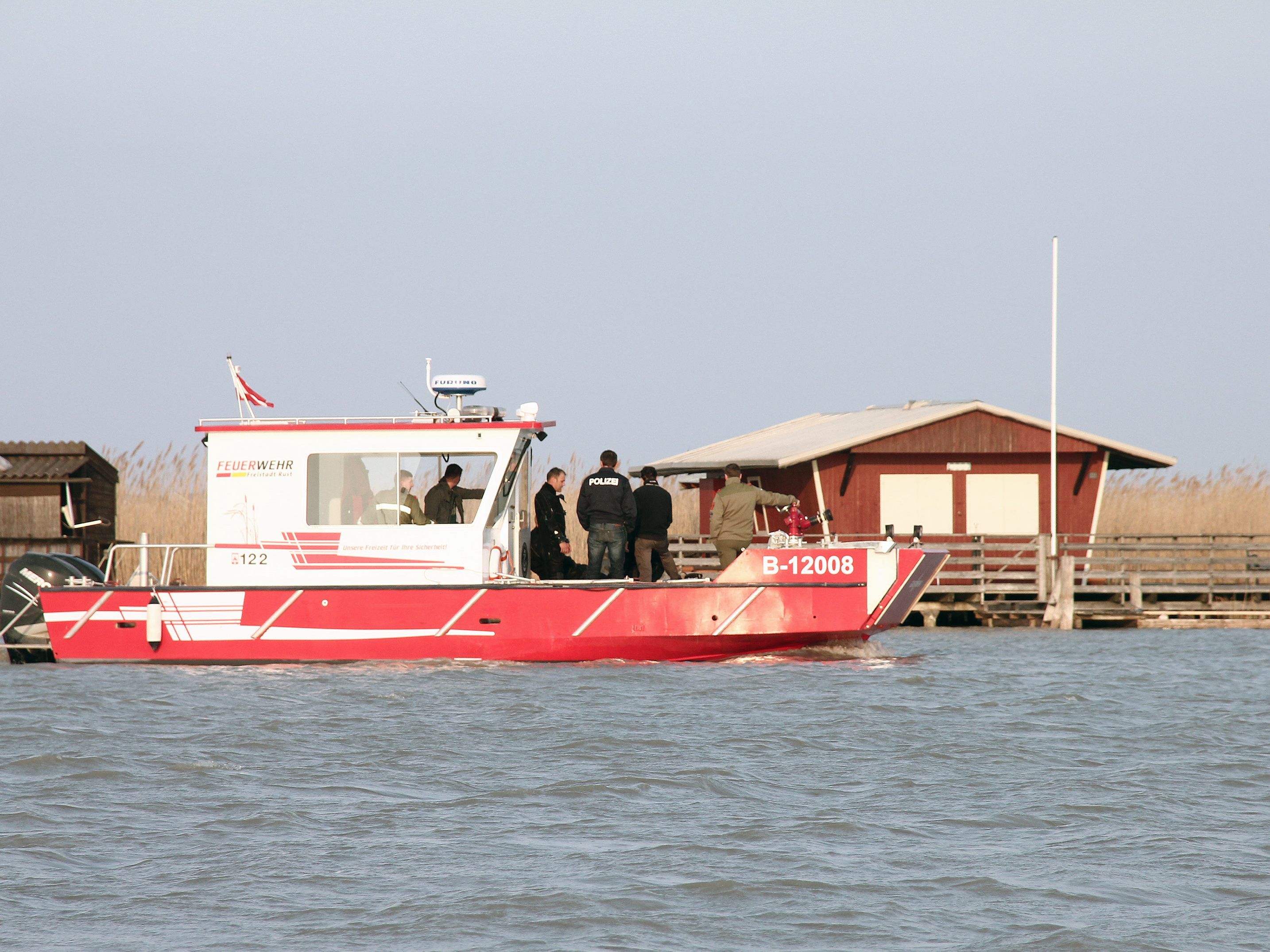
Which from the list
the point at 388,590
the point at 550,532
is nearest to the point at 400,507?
the point at 388,590

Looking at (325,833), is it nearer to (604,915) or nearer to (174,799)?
(174,799)

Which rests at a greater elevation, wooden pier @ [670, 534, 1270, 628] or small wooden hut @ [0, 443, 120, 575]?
small wooden hut @ [0, 443, 120, 575]

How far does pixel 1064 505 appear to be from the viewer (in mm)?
24234

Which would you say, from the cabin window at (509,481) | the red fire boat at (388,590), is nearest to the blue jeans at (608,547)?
the red fire boat at (388,590)

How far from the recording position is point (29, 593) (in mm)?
14297

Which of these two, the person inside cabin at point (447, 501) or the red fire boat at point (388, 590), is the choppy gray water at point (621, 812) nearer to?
the red fire boat at point (388, 590)

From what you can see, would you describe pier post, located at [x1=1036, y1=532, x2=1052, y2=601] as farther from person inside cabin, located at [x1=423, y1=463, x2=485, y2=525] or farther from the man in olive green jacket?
person inside cabin, located at [x1=423, y1=463, x2=485, y2=525]

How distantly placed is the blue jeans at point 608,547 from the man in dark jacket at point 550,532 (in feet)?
0.89

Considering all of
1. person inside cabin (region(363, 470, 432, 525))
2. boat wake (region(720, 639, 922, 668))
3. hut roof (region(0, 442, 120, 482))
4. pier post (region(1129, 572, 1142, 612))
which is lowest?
boat wake (region(720, 639, 922, 668))

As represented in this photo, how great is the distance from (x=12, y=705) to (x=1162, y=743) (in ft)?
29.3

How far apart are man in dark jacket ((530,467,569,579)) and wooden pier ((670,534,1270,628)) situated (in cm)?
791

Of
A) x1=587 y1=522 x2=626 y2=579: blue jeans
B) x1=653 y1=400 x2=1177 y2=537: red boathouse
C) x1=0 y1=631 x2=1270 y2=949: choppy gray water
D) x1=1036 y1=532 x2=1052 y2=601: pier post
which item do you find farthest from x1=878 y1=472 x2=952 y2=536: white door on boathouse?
x1=587 y1=522 x2=626 y2=579: blue jeans

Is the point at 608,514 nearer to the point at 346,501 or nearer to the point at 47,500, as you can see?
the point at 346,501

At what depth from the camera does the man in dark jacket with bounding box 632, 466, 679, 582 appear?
14586 mm
